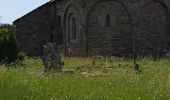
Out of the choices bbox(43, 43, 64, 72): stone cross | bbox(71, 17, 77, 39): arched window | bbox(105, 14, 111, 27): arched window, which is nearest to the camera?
bbox(43, 43, 64, 72): stone cross

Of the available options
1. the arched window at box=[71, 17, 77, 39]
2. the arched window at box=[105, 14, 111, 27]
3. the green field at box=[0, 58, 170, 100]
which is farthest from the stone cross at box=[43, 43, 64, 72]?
the arched window at box=[71, 17, 77, 39]

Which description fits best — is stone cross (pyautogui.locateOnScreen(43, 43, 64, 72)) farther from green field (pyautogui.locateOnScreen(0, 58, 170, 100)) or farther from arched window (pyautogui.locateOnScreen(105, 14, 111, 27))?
arched window (pyautogui.locateOnScreen(105, 14, 111, 27))

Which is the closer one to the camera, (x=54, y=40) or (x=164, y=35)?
(x=164, y=35)

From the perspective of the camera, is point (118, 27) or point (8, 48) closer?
point (8, 48)

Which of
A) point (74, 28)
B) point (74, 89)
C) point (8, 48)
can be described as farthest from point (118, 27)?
point (74, 89)

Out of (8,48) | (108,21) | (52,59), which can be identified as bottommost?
(52,59)

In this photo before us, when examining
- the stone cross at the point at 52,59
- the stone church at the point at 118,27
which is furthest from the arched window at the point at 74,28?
the stone cross at the point at 52,59

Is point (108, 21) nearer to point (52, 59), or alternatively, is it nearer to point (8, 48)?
point (8, 48)

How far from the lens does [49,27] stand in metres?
34.9

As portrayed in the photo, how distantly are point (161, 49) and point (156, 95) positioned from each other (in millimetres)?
20600

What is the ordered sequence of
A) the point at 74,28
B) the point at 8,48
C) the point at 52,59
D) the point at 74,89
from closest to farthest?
the point at 74,89 < the point at 52,59 < the point at 8,48 < the point at 74,28

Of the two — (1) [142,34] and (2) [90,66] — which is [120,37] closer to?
(1) [142,34]

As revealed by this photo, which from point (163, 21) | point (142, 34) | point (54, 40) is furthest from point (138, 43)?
point (54, 40)

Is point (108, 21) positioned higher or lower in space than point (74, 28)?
higher
